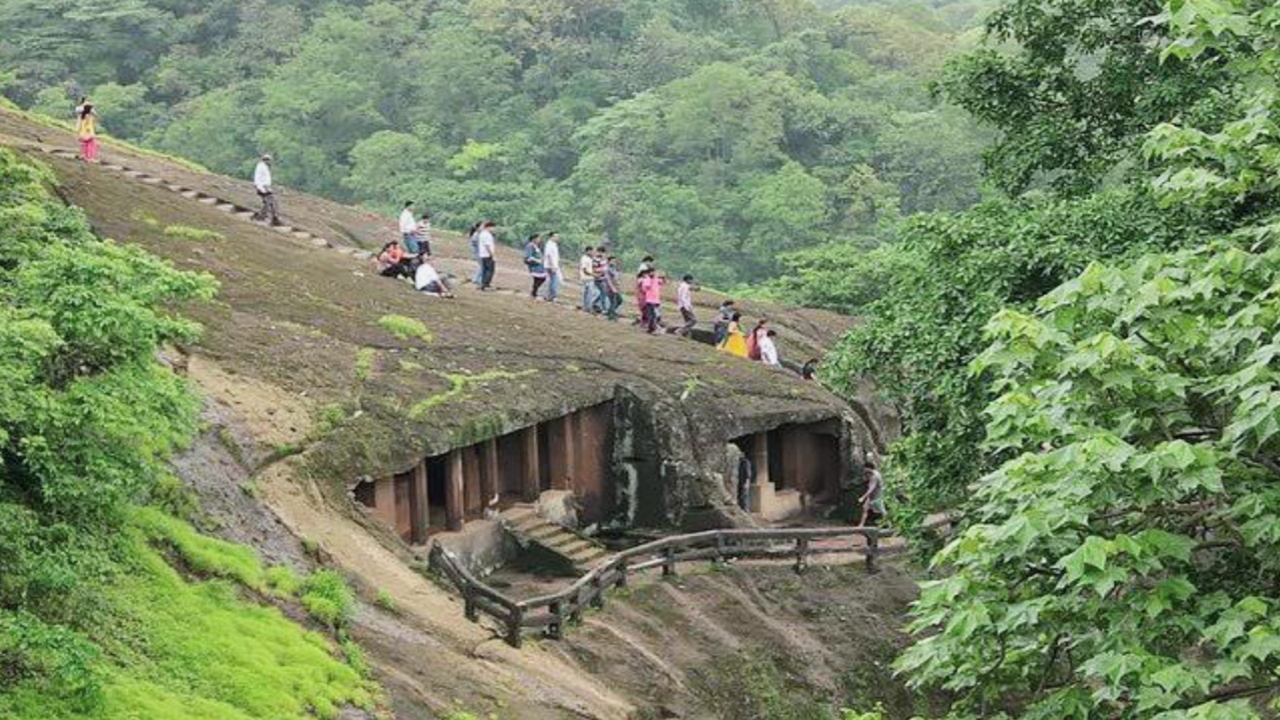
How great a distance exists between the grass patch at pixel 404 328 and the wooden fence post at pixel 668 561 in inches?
202

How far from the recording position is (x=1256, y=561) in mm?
10531

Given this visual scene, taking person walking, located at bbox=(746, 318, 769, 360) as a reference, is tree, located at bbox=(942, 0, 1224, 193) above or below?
above

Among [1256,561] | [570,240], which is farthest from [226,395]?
[570,240]

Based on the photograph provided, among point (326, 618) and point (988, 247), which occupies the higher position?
point (988, 247)

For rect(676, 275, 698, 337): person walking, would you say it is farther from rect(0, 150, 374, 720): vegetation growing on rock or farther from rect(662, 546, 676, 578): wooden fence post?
rect(0, 150, 374, 720): vegetation growing on rock

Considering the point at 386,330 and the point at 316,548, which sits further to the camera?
the point at 386,330

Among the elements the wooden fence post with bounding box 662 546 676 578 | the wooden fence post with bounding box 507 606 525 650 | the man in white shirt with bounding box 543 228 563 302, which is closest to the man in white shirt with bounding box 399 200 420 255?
the man in white shirt with bounding box 543 228 563 302

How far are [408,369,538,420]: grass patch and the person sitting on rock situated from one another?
5256mm

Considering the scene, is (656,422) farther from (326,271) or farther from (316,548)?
(316,548)

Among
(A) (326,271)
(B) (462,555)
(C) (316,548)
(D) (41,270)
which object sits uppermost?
(D) (41,270)

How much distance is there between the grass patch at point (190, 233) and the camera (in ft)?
90.7

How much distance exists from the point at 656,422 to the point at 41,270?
1324 cm

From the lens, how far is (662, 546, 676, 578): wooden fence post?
2439 cm

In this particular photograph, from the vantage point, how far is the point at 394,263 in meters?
30.9
